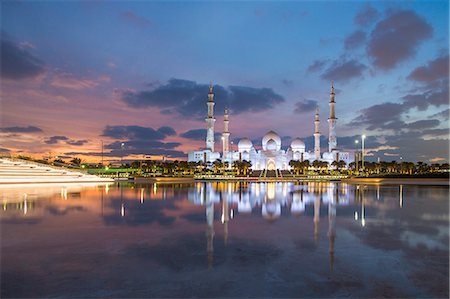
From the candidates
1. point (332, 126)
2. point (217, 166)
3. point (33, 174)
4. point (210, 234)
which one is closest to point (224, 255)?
point (210, 234)

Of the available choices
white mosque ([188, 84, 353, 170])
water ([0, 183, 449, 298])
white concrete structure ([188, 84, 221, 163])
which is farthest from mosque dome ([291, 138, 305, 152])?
water ([0, 183, 449, 298])

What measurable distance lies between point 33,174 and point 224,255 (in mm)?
45111

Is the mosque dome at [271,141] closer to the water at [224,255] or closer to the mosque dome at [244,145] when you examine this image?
the mosque dome at [244,145]

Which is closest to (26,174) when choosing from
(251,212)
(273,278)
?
(251,212)

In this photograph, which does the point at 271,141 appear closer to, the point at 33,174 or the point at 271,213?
the point at 33,174

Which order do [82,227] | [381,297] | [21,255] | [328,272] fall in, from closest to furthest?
1. [381,297]
2. [328,272]
3. [21,255]
4. [82,227]

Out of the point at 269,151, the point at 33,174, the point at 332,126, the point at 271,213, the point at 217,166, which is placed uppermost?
the point at 332,126

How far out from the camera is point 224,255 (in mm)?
7883

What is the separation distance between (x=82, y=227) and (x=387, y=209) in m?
13.4

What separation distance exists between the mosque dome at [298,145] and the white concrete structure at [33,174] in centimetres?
6380

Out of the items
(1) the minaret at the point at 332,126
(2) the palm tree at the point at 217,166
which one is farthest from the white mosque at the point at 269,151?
(2) the palm tree at the point at 217,166

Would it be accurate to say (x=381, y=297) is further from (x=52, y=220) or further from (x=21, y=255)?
(x=52, y=220)

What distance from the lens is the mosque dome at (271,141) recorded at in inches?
3762

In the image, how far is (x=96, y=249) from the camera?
27.9 feet
